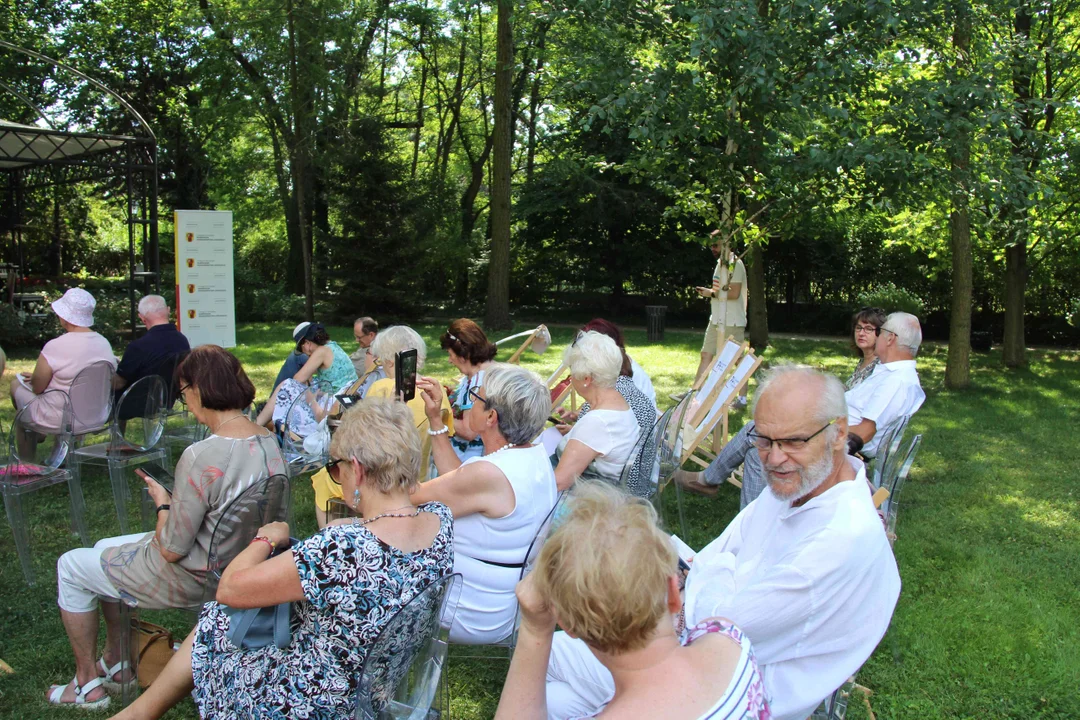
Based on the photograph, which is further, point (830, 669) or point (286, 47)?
point (286, 47)

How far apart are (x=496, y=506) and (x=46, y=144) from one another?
11.1 meters

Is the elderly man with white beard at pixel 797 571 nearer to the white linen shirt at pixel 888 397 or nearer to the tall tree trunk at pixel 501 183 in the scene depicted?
the white linen shirt at pixel 888 397

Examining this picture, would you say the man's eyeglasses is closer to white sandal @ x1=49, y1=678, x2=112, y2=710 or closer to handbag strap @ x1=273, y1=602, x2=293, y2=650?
handbag strap @ x1=273, y1=602, x2=293, y2=650

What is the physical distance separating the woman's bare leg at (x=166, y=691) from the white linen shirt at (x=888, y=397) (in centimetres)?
375

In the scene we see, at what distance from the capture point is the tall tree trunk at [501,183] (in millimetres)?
16797

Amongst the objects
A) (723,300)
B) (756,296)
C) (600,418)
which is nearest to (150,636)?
(600,418)

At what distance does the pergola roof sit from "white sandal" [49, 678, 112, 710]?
337 inches

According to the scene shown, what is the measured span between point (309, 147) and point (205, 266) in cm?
776

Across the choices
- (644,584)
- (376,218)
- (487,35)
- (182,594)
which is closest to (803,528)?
(644,584)

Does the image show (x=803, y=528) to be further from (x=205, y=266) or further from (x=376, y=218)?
(x=376, y=218)

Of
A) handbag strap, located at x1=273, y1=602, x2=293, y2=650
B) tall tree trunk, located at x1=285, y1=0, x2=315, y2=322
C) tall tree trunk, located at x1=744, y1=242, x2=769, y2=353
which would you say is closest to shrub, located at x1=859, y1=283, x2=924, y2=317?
tall tree trunk, located at x1=744, y1=242, x2=769, y2=353

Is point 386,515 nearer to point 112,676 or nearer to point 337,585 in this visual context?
point 337,585

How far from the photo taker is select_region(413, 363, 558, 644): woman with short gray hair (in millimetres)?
2971

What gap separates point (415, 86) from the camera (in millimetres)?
29141
